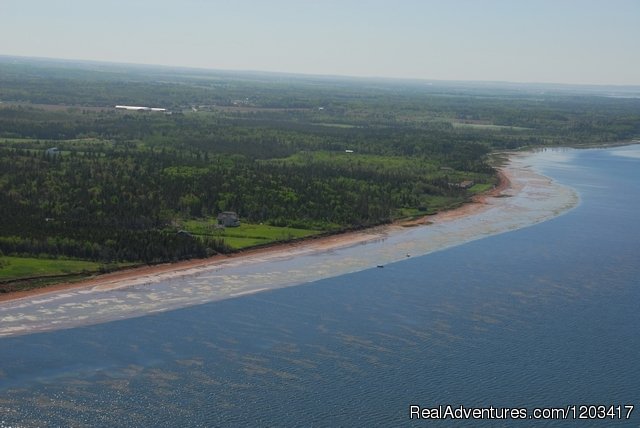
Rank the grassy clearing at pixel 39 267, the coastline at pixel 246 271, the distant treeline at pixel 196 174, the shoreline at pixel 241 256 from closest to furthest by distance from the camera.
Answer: the coastline at pixel 246 271, the shoreline at pixel 241 256, the grassy clearing at pixel 39 267, the distant treeline at pixel 196 174

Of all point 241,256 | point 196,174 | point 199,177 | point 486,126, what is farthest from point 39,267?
point 486,126

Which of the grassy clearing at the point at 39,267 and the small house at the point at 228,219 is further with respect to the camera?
the small house at the point at 228,219

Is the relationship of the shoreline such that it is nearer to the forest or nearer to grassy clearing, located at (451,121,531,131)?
the forest

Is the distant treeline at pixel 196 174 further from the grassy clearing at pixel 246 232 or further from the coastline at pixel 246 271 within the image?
the coastline at pixel 246 271

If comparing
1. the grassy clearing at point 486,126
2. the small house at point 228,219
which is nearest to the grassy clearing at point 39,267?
the small house at point 228,219

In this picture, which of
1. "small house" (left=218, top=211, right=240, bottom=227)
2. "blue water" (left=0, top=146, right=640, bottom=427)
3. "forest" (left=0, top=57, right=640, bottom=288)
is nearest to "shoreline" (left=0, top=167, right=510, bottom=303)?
"forest" (left=0, top=57, right=640, bottom=288)

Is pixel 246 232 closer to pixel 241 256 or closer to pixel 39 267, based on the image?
pixel 241 256

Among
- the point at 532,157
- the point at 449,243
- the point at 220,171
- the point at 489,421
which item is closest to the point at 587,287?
the point at 449,243
